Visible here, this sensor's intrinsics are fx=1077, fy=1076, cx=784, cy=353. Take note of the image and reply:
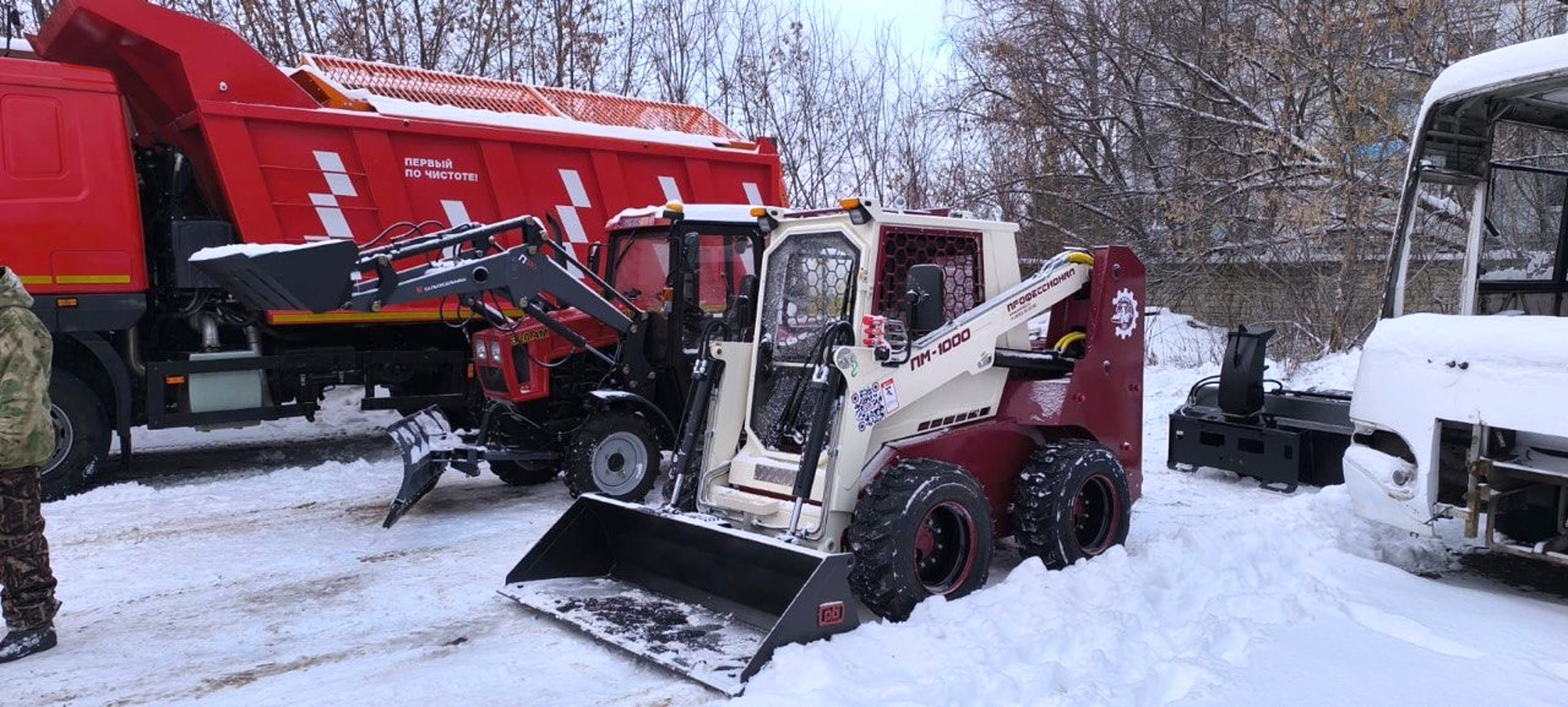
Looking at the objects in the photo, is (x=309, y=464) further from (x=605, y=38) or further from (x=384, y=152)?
(x=605, y=38)

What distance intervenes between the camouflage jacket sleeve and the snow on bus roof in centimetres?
657

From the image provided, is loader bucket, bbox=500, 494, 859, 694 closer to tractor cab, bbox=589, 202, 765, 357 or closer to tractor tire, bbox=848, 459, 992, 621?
tractor tire, bbox=848, 459, 992, 621

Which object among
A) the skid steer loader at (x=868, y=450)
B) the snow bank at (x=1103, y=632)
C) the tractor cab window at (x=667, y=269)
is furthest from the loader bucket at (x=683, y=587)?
the tractor cab window at (x=667, y=269)

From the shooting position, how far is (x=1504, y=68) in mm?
5172

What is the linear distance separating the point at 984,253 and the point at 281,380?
19.4ft

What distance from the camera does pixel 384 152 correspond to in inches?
338

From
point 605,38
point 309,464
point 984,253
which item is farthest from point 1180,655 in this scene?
point 605,38

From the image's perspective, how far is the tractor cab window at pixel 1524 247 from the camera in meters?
6.11

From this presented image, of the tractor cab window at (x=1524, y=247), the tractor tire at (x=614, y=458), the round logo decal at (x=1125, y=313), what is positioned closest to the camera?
the round logo decal at (x=1125, y=313)

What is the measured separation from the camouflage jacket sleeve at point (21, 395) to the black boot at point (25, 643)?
713 mm

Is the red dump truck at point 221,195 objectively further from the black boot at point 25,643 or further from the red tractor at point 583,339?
the black boot at point 25,643

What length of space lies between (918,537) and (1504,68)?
3.65 metres

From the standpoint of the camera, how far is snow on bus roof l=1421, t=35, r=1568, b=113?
4.98 m

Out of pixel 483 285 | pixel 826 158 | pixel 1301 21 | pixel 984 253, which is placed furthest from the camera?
pixel 826 158
